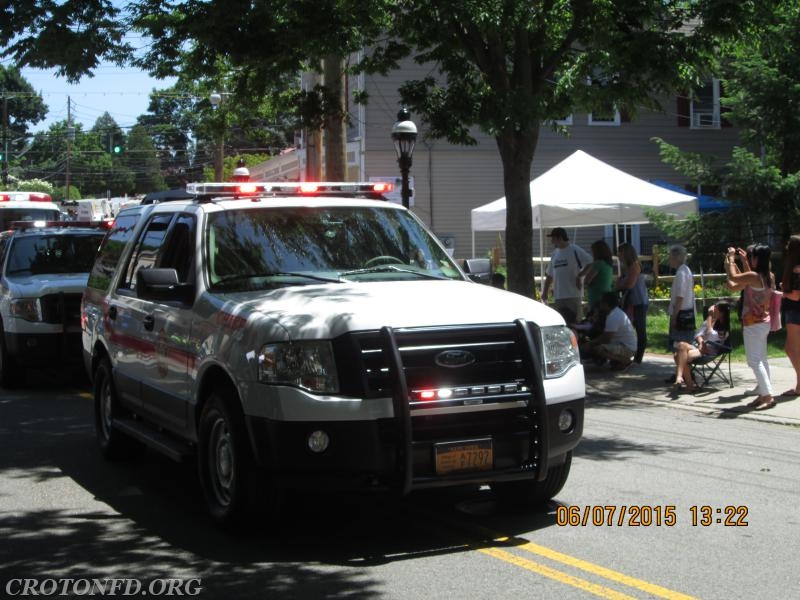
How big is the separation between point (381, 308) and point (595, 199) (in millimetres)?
12359

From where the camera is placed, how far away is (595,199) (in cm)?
1766

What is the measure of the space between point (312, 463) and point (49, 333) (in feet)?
26.6

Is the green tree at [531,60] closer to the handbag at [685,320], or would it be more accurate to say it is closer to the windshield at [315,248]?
the handbag at [685,320]

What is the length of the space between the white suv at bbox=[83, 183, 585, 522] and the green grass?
9.66 m

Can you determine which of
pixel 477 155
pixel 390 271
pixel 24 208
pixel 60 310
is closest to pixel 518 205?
pixel 60 310

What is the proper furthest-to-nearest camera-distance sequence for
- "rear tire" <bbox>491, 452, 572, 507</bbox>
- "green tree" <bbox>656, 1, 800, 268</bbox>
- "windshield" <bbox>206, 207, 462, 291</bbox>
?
"green tree" <bbox>656, 1, 800, 268</bbox>
"windshield" <bbox>206, 207, 462, 291</bbox>
"rear tire" <bbox>491, 452, 572, 507</bbox>

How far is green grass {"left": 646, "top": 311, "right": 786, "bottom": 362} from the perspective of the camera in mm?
15755

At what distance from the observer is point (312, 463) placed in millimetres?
5664

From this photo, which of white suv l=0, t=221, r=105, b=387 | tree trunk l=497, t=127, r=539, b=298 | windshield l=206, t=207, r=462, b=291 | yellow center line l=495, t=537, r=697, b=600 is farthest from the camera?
tree trunk l=497, t=127, r=539, b=298

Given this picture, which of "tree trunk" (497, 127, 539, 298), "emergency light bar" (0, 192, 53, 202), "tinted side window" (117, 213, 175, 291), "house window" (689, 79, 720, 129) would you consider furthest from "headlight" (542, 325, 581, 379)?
"house window" (689, 79, 720, 129)

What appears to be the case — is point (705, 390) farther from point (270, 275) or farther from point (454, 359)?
point (454, 359)

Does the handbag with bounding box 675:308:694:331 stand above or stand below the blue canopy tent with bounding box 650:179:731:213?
below

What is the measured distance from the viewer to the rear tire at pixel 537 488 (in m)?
6.66

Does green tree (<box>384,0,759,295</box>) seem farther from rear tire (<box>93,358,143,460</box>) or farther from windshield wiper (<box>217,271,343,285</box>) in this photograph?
windshield wiper (<box>217,271,343,285</box>)
